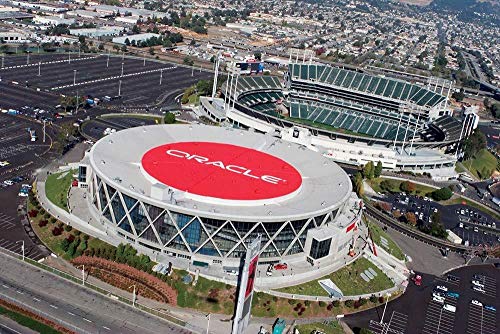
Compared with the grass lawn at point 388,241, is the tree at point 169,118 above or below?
above

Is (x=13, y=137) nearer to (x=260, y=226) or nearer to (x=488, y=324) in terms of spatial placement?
(x=260, y=226)

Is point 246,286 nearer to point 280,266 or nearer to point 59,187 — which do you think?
point 280,266

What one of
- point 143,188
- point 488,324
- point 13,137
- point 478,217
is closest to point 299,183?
point 143,188

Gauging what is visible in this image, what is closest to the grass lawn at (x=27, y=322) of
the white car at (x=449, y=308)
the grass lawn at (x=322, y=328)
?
the grass lawn at (x=322, y=328)

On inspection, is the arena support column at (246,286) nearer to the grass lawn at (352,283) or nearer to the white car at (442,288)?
the grass lawn at (352,283)

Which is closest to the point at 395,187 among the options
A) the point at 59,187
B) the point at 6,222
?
the point at 59,187

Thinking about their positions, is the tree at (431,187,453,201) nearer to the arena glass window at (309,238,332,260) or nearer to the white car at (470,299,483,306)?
the white car at (470,299,483,306)

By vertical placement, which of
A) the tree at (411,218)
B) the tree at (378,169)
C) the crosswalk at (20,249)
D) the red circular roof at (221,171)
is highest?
the red circular roof at (221,171)
